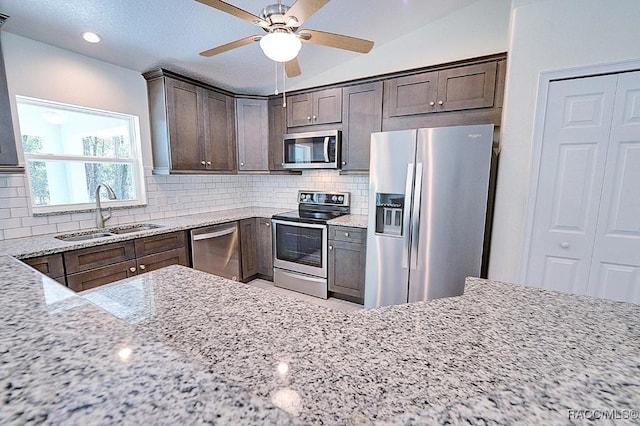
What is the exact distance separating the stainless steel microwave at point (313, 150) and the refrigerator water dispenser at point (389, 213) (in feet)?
2.55

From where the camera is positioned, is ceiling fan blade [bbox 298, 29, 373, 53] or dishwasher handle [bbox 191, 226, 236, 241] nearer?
ceiling fan blade [bbox 298, 29, 373, 53]

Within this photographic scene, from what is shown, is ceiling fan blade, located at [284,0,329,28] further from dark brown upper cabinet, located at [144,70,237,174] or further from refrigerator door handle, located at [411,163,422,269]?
dark brown upper cabinet, located at [144,70,237,174]

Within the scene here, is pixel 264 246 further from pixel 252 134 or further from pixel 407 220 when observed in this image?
pixel 407 220

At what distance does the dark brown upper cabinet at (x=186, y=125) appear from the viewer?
278 centimetres

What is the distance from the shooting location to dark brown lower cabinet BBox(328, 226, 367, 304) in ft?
9.29

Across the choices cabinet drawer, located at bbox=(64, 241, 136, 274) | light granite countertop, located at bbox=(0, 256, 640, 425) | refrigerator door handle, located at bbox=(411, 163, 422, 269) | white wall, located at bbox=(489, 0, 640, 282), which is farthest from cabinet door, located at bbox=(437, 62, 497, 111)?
cabinet drawer, located at bbox=(64, 241, 136, 274)

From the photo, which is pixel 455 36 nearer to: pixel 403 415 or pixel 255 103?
pixel 255 103

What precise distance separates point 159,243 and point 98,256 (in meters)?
0.46

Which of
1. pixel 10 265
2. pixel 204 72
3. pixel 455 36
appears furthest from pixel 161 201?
pixel 455 36

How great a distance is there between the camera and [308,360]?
0.61 m

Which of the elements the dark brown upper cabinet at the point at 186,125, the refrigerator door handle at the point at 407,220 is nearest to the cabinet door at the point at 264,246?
the dark brown upper cabinet at the point at 186,125

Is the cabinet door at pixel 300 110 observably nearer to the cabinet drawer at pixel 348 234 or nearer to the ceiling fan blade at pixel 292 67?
the ceiling fan blade at pixel 292 67

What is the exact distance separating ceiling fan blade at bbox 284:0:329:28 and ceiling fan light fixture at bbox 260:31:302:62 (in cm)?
8

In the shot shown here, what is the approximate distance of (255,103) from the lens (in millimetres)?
3492
